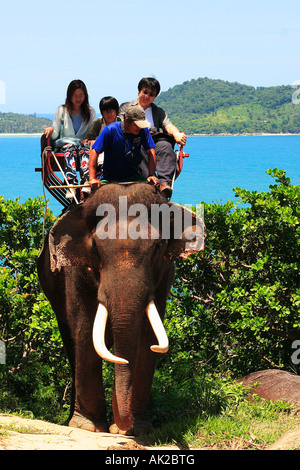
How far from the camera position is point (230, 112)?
11375 cm

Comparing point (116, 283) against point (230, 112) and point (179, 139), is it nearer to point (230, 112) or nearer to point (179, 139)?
point (179, 139)

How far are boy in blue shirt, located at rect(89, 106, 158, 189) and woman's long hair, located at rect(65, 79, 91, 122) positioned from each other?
140 cm

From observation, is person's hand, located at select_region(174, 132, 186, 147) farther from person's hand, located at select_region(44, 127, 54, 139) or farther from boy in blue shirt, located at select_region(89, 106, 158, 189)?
person's hand, located at select_region(44, 127, 54, 139)

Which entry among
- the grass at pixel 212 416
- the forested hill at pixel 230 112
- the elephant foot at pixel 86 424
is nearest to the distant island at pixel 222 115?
the forested hill at pixel 230 112

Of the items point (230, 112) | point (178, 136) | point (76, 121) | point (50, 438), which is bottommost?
point (50, 438)

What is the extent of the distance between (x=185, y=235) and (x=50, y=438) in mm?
2172

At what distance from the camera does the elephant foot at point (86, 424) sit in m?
7.07

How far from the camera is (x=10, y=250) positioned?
9.54 meters

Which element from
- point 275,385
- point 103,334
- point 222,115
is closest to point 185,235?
point 103,334

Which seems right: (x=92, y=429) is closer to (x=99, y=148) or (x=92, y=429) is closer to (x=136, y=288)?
(x=136, y=288)

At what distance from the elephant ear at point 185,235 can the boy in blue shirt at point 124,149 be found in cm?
49

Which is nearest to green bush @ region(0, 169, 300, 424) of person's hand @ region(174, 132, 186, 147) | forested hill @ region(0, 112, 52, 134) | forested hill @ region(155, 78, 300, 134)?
person's hand @ region(174, 132, 186, 147)

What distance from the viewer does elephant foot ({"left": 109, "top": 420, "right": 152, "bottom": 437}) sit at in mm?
6898

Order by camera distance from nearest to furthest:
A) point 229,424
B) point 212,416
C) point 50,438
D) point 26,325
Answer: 1. point 50,438
2. point 229,424
3. point 212,416
4. point 26,325
